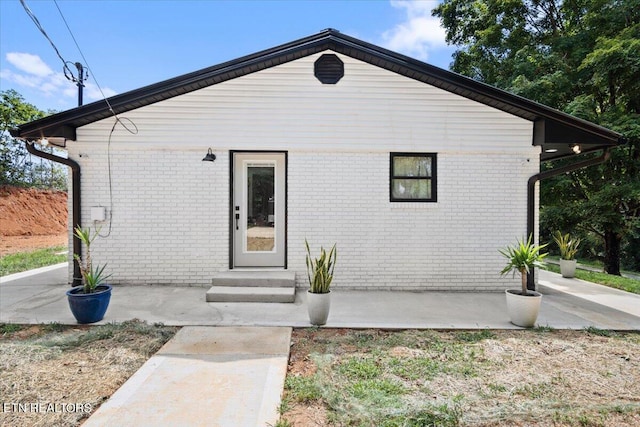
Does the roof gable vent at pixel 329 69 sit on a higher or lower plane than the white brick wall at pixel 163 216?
higher

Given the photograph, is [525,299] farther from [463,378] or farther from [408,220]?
[408,220]

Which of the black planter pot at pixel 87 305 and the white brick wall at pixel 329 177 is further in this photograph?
the white brick wall at pixel 329 177

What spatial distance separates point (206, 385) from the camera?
118 inches

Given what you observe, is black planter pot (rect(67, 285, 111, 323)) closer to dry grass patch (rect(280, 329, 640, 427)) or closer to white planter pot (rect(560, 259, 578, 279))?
dry grass patch (rect(280, 329, 640, 427))

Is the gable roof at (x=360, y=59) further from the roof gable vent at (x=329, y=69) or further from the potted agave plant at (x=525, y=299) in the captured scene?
the potted agave plant at (x=525, y=299)

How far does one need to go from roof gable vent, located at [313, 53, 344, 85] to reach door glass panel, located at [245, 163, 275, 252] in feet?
6.36

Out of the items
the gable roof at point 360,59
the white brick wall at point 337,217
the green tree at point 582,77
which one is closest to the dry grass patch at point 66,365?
the white brick wall at point 337,217

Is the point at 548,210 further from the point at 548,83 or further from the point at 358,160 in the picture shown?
the point at 358,160

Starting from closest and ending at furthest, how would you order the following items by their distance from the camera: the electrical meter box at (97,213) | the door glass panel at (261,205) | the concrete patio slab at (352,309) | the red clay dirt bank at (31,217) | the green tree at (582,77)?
the concrete patio slab at (352,309)
the electrical meter box at (97,213)
the door glass panel at (261,205)
the green tree at (582,77)
the red clay dirt bank at (31,217)

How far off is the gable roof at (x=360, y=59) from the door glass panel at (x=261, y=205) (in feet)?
6.10

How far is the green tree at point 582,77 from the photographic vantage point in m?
10.0

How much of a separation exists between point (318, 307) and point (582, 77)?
12.6 metres

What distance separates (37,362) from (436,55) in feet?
63.5

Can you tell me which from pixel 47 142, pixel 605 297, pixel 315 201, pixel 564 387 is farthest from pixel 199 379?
pixel 605 297
